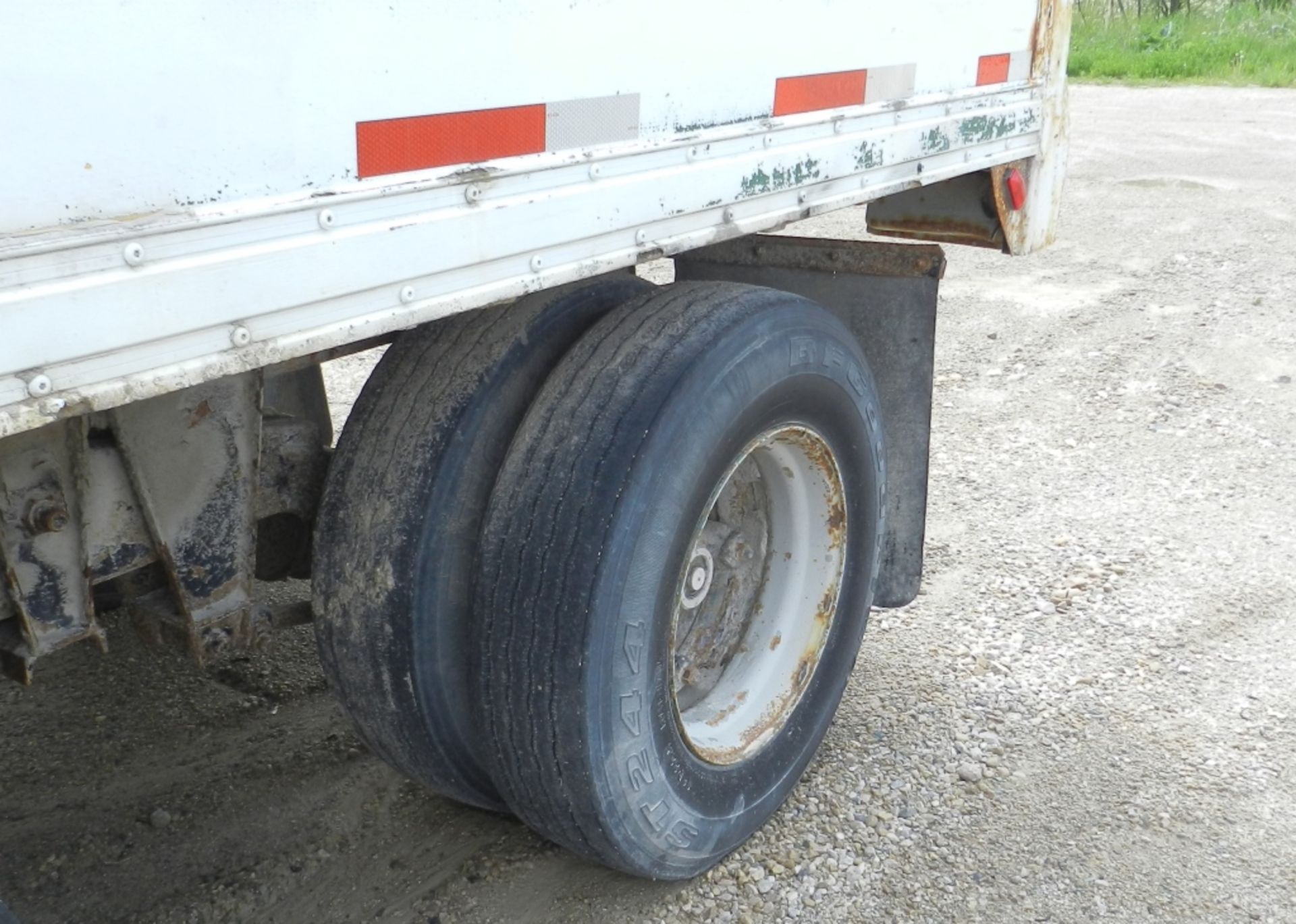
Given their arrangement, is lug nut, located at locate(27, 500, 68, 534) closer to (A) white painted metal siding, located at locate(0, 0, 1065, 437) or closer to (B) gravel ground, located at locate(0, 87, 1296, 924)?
(A) white painted metal siding, located at locate(0, 0, 1065, 437)

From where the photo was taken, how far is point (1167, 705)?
10.0 ft

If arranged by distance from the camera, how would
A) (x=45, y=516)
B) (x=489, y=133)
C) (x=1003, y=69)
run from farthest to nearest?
(x=1003, y=69) → (x=45, y=516) → (x=489, y=133)

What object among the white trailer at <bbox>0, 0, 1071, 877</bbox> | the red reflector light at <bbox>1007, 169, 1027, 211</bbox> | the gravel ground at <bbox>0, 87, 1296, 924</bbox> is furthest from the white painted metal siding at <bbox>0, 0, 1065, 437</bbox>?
the gravel ground at <bbox>0, 87, 1296, 924</bbox>

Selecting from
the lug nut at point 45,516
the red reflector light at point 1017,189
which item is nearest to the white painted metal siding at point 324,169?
the lug nut at point 45,516

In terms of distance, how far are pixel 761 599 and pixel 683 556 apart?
609 millimetres

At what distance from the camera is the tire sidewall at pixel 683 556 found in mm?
1957

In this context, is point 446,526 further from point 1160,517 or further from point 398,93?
point 1160,517

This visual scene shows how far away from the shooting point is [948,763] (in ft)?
9.32

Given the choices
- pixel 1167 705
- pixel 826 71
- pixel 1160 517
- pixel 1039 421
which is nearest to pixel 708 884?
pixel 1167 705

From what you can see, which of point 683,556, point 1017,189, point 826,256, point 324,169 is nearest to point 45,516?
point 324,169

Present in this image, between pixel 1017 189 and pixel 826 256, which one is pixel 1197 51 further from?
pixel 826 256

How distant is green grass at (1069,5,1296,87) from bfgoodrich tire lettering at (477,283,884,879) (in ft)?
42.4

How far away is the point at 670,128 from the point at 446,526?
72 cm

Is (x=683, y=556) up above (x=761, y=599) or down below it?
above
